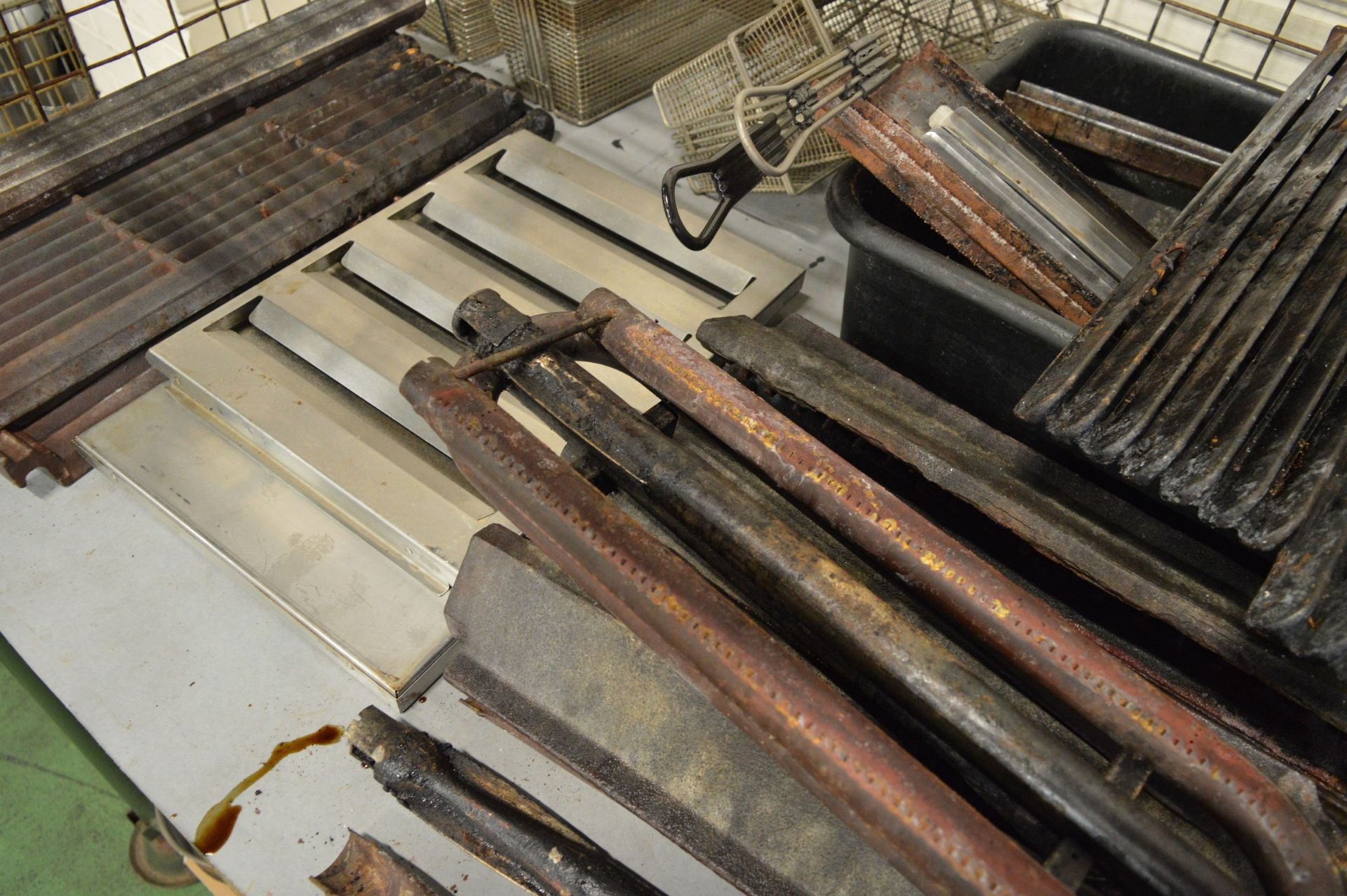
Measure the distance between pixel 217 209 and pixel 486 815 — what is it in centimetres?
144

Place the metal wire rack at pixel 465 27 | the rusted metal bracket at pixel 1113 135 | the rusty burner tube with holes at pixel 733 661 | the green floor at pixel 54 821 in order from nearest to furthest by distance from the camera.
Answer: the rusty burner tube with holes at pixel 733 661, the green floor at pixel 54 821, the rusted metal bracket at pixel 1113 135, the metal wire rack at pixel 465 27

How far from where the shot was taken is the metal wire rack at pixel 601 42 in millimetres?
2270

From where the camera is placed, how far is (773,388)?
151cm

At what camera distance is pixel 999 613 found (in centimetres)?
100

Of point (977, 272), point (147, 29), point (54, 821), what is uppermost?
point (977, 272)

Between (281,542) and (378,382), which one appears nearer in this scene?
(281,542)

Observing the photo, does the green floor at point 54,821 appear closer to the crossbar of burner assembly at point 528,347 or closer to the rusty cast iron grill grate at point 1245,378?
the crossbar of burner assembly at point 528,347

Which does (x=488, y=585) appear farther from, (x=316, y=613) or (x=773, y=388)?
(x=773, y=388)

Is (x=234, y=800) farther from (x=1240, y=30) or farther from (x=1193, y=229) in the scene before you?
(x=1240, y=30)

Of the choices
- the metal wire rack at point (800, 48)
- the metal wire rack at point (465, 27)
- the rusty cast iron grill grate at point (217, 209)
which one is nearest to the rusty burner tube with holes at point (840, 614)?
the rusty cast iron grill grate at point (217, 209)

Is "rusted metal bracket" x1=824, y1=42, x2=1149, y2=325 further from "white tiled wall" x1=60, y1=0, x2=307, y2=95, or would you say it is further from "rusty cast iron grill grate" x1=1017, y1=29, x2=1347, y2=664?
"white tiled wall" x1=60, y1=0, x2=307, y2=95

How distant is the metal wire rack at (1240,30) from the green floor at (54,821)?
9.50 feet

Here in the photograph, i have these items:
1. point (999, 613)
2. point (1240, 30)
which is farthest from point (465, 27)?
point (999, 613)

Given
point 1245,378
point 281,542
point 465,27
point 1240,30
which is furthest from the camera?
point 465,27
